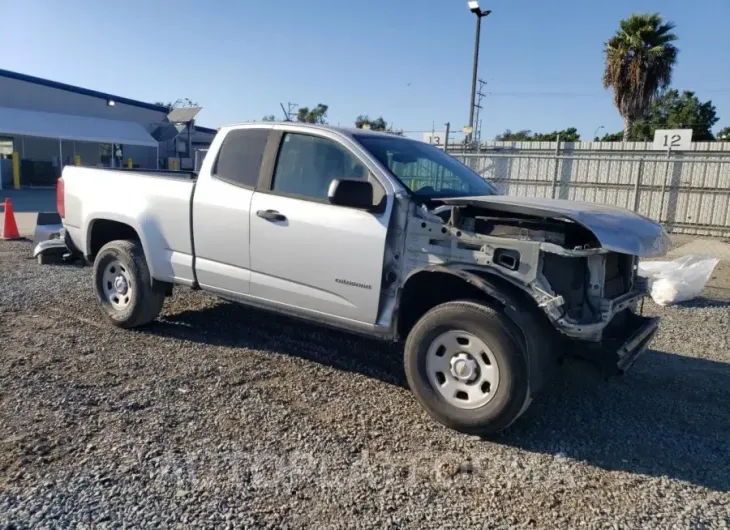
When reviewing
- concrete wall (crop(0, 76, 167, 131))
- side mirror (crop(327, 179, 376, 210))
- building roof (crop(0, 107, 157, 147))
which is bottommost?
side mirror (crop(327, 179, 376, 210))

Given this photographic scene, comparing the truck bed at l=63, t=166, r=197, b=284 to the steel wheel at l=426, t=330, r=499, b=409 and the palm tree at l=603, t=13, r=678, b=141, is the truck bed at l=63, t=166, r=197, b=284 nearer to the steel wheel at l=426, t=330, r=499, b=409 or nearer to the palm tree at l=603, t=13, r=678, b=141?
the steel wheel at l=426, t=330, r=499, b=409

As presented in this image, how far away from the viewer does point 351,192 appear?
4031 mm

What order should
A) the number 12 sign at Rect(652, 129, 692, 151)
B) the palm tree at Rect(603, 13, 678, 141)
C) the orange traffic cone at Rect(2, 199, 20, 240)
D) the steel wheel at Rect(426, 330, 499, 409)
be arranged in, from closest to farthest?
the steel wheel at Rect(426, 330, 499, 409) < the orange traffic cone at Rect(2, 199, 20, 240) < the number 12 sign at Rect(652, 129, 692, 151) < the palm tree at Rect(603, 13, 678, 141)

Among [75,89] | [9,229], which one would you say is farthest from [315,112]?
[9,229]

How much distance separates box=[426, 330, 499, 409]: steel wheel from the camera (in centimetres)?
378

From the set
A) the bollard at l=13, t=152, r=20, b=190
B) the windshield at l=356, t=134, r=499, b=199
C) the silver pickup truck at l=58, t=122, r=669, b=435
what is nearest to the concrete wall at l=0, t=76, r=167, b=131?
the bollard at l=13, t=152, r=20, b=190

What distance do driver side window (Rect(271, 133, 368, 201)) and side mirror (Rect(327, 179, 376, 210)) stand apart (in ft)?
1.10

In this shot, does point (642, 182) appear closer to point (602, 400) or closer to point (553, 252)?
point (602, 400)

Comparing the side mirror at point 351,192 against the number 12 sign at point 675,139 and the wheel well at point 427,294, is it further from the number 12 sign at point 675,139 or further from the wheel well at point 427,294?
the number 12 sign at point 675,139

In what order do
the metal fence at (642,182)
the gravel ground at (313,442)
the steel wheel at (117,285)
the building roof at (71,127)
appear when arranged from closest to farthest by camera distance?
the gravel ground at (313,442) → the steel wheel at (117,285) → the metal fence at (642,182) → the building roof at (71,127)

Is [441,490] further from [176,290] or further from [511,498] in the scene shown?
[176,290]

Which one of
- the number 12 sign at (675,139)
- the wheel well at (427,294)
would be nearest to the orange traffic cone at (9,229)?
the wheel well at (427,294)

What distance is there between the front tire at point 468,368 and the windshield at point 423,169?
1.01 meters

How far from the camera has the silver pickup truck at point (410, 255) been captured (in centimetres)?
371
